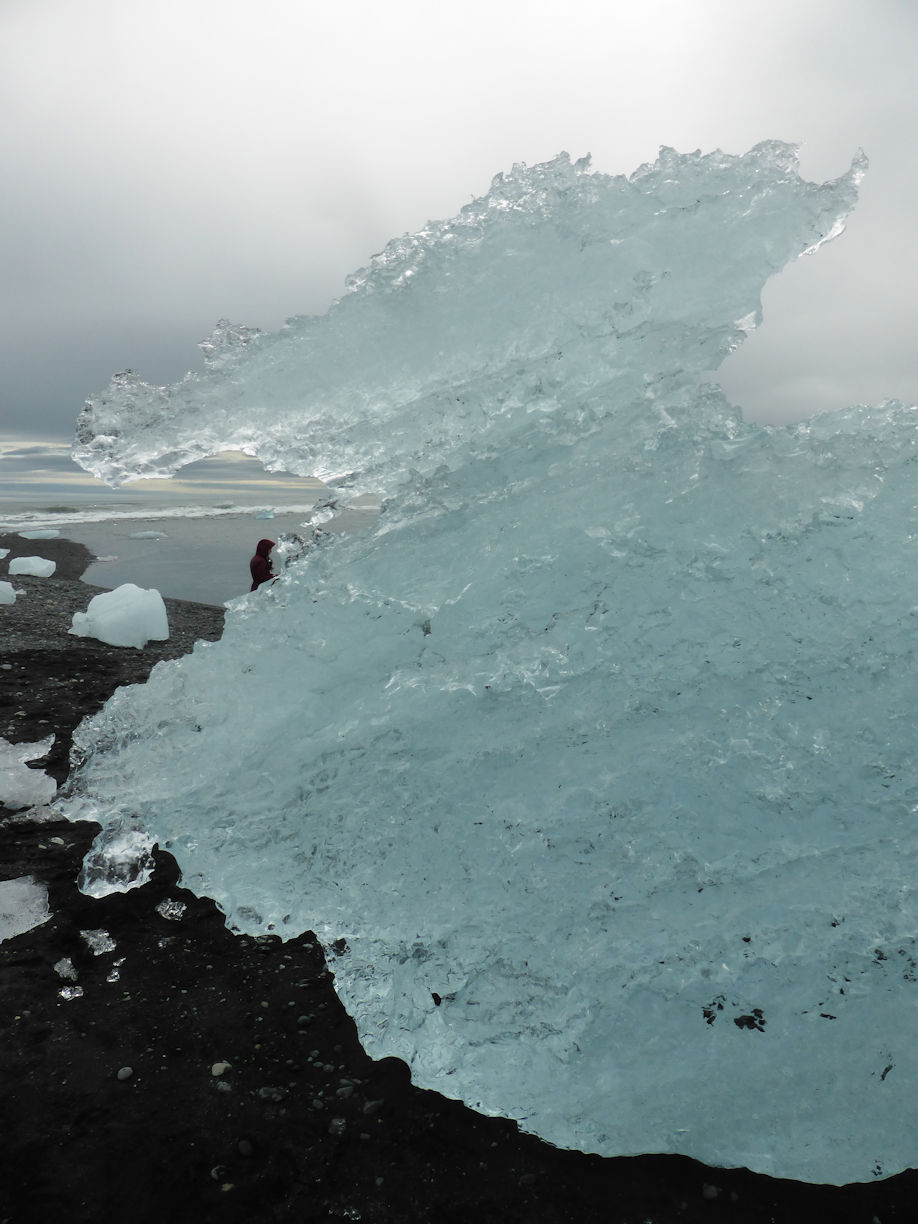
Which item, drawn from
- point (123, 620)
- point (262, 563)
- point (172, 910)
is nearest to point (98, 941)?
point (172, 910)

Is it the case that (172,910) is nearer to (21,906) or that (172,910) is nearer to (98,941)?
(98,941)

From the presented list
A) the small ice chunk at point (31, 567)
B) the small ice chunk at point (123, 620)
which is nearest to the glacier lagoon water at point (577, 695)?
the small ice chunk at point (123, 620)

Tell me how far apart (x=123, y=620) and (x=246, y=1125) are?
398 inches

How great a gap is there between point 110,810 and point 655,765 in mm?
2618

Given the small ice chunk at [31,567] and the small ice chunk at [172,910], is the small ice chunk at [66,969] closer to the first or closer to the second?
the small ice chunk at [172,910]

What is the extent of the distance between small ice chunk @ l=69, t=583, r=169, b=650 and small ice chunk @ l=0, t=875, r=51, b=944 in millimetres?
7412

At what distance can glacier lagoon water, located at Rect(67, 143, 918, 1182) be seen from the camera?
3.07 m

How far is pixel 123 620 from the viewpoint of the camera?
12.2m

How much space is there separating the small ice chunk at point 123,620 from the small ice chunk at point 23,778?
186 inches

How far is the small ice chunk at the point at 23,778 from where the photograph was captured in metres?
6.45

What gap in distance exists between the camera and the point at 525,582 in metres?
3.57

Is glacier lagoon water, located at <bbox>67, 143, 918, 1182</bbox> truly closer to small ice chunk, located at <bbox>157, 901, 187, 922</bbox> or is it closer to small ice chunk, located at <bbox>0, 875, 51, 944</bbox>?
small ice chunk, located at <bbox>157, 901, 187, 922</bbox>

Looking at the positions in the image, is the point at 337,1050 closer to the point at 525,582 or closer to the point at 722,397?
the point at 525,582

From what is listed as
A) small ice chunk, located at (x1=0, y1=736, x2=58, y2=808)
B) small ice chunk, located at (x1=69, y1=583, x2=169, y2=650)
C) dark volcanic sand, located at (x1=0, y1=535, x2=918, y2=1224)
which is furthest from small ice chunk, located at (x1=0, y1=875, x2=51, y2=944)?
small ice chunk, located at (x1=69, y1=583, x2=169, y2=650)
